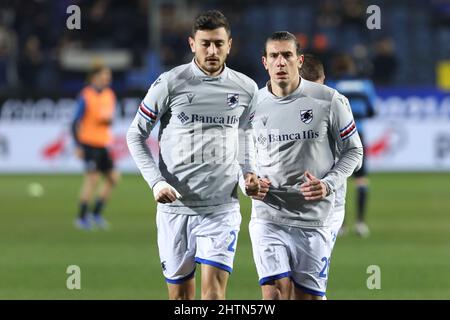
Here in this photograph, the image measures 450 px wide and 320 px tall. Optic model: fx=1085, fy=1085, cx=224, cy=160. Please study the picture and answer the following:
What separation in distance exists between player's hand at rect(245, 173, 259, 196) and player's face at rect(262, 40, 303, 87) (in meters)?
0.70

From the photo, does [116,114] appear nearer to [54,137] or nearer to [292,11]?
[54,137]

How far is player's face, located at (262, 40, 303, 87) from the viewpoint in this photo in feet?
24.3

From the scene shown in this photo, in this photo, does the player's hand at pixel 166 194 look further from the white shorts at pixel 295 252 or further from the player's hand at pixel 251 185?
the white shorts at pixel 295 252

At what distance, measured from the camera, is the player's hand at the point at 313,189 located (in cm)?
735

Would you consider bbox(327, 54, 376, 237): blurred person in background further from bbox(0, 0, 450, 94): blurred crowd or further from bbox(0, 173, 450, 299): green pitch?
bbox(0, 0, 450, 94): blurred crowd

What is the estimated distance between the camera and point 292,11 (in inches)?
1041

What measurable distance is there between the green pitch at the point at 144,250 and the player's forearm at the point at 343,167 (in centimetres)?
269

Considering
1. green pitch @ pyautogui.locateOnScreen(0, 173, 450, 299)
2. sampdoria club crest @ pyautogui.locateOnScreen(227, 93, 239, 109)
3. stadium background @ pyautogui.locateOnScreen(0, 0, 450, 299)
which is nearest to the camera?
sampdoria club crest @ pyautogui.locateOnScreen(227, 93, 239, 109)

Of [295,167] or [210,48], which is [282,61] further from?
[295,167]

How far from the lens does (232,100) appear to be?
25.5ft

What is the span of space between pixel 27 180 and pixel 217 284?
15.3m

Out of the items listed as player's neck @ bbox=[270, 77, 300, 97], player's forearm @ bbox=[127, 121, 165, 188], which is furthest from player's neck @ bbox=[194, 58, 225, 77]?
player's forearm @ bbox=[127, 121, 165, 188]

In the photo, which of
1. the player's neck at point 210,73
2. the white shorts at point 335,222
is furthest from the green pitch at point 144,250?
the player's neck at point 210,73

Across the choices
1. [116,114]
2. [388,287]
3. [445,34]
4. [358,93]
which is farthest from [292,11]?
[388,287]
